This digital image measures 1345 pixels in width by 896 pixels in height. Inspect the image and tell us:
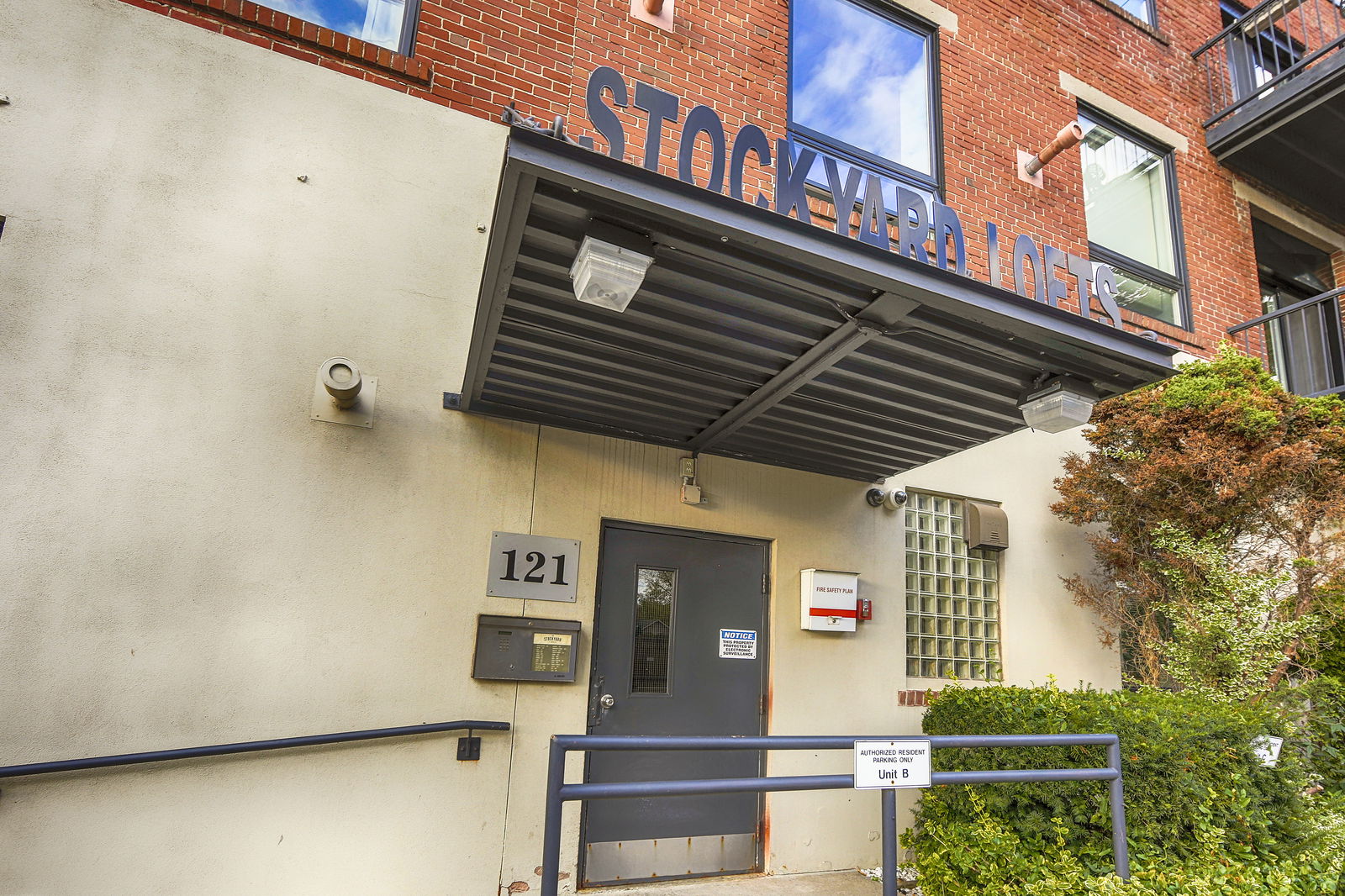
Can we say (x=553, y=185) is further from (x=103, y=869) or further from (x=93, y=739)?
(x=103, y=869)

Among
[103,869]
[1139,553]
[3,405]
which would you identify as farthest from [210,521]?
[1139,553]

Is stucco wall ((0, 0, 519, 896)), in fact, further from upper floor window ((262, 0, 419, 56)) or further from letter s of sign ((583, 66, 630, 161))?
letter s of sign ((583, 66, 630, 161))

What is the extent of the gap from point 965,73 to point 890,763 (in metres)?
6.67

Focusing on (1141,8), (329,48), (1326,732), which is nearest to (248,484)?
(329,48)

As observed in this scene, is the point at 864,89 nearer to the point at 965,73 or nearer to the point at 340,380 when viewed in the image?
the point at 965,73

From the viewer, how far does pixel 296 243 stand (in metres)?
4.16

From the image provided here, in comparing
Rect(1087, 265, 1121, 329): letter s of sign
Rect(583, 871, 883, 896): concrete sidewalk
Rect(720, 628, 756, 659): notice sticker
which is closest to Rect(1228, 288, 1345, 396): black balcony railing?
Rect(1087, 265, 1121, 329): letter s of sign

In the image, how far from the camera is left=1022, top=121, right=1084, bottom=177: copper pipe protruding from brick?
675cm

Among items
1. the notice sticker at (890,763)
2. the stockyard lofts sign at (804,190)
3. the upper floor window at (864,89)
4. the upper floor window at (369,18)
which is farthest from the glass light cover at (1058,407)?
the upper floor window at (369,18)

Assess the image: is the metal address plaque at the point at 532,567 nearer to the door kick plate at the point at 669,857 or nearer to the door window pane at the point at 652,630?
the door window pane at the point at 652,630

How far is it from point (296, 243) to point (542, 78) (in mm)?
1976

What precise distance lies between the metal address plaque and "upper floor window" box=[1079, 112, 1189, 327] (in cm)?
627

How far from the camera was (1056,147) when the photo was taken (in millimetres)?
6941

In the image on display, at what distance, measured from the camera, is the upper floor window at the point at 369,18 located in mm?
4531
